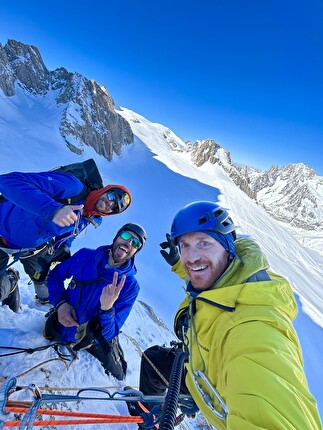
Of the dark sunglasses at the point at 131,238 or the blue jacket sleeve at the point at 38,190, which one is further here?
the dark sunglasses at the point at 131,238

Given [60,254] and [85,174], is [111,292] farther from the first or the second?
[85,174]

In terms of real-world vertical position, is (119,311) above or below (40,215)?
below

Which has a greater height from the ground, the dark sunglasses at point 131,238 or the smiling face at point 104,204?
the smiling face at point 104,204

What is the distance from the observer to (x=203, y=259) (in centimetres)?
231

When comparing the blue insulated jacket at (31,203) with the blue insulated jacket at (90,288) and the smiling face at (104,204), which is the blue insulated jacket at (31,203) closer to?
the smiling face at (104,204)

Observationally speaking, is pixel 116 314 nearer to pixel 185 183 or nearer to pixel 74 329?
pixel 74 329

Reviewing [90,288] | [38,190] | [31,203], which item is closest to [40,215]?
[31,203]

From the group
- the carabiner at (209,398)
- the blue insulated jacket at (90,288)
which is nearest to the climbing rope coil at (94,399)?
the carabiner at (209,398)

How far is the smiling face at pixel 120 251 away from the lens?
323cm

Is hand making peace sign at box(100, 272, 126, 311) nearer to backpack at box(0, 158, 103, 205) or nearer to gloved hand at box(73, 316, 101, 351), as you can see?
gloved hand at box(73, 316, 101, 351)

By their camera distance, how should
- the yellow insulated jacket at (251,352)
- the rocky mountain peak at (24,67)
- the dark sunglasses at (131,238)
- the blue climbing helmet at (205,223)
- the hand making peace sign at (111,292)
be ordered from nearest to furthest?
1. the yellow insulated jacket at (251,352)
2. the blue climbing helmet at (205,223)
3. the hand making peace sign at (111,292)
4. the dark sunglasses at (131,238)
5. the rocky mountain peak at (24,67)

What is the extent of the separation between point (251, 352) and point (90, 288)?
86.7 inches

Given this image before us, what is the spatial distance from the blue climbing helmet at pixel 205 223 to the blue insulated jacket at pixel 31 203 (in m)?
1.20

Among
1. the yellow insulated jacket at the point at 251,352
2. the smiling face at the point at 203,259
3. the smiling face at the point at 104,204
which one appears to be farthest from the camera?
the smiling face at the point at 104,204
